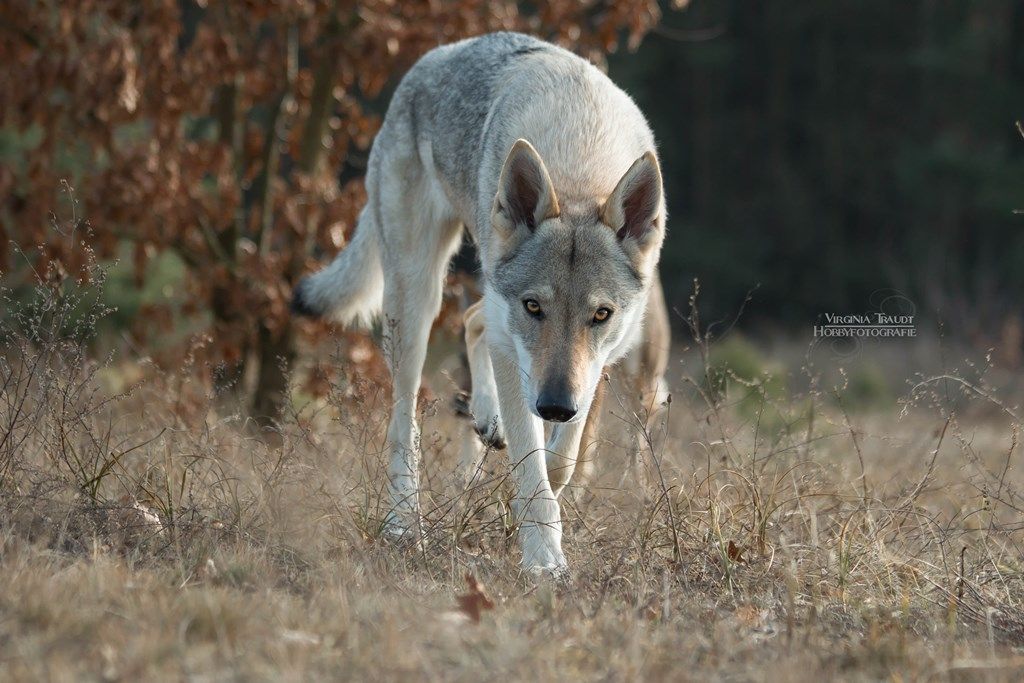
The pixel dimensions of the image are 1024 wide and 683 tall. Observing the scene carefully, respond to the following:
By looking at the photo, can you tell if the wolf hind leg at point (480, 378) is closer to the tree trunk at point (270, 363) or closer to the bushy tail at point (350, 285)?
the bushy tail at point (350, 285)

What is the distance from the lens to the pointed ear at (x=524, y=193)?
4.29 m

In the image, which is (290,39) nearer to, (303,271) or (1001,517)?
(303,271)

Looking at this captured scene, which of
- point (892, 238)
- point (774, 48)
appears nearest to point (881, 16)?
point (774, 48)

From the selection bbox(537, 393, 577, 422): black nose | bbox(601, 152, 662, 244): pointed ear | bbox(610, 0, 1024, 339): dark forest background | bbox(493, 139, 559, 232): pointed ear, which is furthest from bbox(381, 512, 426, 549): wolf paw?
bbox(610, 0, 1024, 339): dark forest background

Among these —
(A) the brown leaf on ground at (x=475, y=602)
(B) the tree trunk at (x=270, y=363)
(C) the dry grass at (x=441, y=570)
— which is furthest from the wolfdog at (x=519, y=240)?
(B) the tree trunk at (x=270, y=363)

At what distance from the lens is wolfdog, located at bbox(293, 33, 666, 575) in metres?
4.25

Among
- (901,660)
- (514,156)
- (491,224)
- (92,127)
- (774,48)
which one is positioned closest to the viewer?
(901,660)

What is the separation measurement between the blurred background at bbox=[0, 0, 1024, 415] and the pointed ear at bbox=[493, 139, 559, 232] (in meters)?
0.99

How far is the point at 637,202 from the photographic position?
4.48 metres

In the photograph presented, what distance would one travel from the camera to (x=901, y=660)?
3.24m

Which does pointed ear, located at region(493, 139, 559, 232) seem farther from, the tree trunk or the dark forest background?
the dark forest background

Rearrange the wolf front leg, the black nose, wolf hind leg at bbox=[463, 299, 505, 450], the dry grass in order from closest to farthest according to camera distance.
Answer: the dry grass < the black nose < the wolf front leg < wolf hind leg at bbox=[463, 299, 505, 450]

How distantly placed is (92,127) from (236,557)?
14.4 ft

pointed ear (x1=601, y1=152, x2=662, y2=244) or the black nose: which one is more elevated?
pointed ear (x1=601, y1=152, x2=662, y2=244)
